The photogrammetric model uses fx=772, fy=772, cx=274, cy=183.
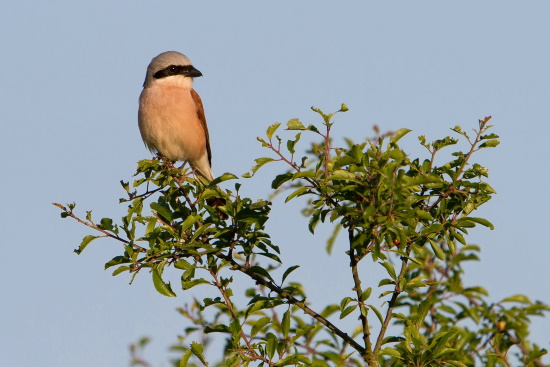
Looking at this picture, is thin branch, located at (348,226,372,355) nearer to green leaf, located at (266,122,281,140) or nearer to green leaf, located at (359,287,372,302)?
green leaf, located at (359,287,372,302)

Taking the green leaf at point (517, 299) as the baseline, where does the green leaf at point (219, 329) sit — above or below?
below

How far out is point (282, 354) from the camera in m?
3.66

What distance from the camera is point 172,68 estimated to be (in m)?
7.66

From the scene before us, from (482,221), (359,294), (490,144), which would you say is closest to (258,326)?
(359,294)

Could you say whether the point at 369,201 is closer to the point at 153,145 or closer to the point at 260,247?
the point at 260,247

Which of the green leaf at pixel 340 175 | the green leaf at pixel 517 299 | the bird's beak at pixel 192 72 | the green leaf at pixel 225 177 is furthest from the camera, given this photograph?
the bird's beak at pixel 192 72

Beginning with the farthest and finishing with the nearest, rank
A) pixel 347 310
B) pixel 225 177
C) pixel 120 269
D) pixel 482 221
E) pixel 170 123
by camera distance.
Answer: pixel 170 123, pixel 225 177, pixel 120 269, pixel 482 221, pixel 347 310

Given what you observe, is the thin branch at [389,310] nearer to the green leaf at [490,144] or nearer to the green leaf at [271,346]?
the green leaf at [271,346]

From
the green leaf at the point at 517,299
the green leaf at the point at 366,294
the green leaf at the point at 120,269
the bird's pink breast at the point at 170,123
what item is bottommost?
the green leaf at the point at 366,294

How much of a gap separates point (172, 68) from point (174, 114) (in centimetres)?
64

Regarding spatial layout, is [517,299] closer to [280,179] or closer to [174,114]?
[280,179]

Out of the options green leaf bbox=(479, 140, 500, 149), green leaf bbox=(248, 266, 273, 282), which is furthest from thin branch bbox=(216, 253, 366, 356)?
green leaf bbox=(479, 140, 500, 149)

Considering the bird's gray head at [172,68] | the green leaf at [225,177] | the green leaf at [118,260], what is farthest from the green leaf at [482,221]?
the bird's gray head at [172,68]

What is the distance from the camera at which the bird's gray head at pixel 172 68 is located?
7.64 metres
